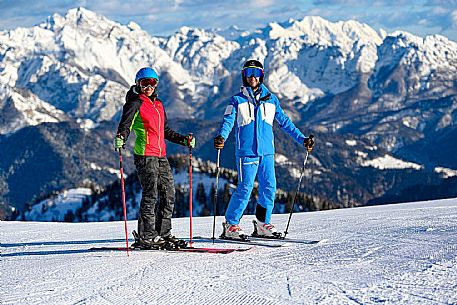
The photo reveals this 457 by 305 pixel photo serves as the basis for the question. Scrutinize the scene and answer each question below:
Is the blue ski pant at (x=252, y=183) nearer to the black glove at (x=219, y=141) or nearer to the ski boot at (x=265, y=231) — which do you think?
the ski boot at (x=265, y=231)

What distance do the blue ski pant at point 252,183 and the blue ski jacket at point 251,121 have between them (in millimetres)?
129

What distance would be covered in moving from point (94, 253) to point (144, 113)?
7.26 feet

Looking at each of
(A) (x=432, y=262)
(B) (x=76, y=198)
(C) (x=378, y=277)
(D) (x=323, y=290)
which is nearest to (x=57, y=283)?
(D) (x=323, y=290)

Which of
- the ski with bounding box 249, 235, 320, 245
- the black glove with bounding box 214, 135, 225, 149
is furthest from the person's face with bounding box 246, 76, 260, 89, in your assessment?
the ski with bounding box 249, 235, 320, 245

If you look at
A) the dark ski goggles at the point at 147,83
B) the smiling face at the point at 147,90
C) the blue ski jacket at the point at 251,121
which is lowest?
the blue ski jacket at the point at 251,121

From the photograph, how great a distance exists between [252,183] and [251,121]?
38.2 inches

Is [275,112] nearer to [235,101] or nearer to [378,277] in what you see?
[235,101]

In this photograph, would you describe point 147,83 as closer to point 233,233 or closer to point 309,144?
point 233,233

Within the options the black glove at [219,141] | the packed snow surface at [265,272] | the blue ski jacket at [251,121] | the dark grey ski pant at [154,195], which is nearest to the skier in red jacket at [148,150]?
the dark grey ski pant at [154,195]

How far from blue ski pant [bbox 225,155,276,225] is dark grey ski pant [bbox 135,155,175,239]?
117 centimetres

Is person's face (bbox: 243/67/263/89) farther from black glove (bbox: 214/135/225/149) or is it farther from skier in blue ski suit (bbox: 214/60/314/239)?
black glove (bbox: 214/135/225/149)

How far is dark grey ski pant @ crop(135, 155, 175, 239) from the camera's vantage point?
32.0 ft

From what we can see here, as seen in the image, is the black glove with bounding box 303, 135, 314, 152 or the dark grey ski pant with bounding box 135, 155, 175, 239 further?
the black glove with bounding box 303, 135, 314, 152

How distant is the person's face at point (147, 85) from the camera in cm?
982
